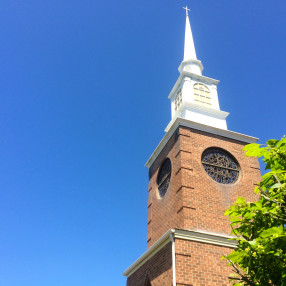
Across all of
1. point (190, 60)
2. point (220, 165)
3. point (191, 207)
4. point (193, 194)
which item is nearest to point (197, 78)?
point (190, 60)

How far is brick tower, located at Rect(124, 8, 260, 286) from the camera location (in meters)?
10.3

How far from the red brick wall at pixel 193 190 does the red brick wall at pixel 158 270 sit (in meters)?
1.34

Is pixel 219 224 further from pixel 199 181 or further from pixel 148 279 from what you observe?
pixel 148 279

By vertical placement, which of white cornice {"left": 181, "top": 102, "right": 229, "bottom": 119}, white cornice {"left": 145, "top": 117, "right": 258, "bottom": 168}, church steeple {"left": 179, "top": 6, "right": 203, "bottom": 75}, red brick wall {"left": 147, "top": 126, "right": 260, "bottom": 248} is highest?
church steeple {"left": 179, "top": 6, "right": 203, "bottom": 75}

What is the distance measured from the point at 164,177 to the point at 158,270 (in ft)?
16.7

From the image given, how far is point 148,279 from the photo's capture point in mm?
11633

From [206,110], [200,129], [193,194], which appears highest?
[206,110]

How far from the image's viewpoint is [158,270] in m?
10.9

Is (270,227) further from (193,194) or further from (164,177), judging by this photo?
(164,177)

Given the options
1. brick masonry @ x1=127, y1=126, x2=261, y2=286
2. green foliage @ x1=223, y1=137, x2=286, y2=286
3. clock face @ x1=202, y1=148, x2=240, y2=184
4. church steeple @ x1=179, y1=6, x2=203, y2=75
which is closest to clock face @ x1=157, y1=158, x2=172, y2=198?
brick masonry @ x1=127, y1=126, x2=261, y2=286

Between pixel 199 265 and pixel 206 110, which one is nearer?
pixel 199 265

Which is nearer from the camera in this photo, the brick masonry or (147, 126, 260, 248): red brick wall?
the brick masonry

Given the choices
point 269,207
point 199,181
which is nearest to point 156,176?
point 199,181

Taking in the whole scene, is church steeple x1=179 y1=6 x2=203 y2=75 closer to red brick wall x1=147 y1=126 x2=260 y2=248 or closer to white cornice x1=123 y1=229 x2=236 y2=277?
red brick wall x1=147 y1=126 x2=260 y2=248
